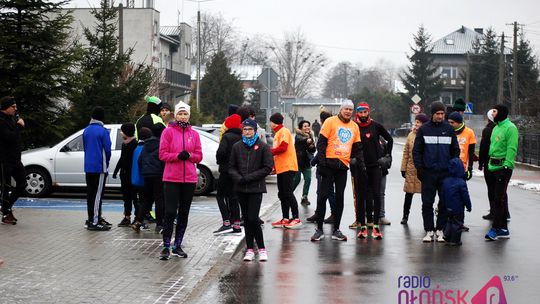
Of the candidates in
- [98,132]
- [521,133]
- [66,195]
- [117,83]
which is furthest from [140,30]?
[98,132]

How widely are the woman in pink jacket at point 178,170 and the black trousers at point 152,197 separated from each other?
1.42 m

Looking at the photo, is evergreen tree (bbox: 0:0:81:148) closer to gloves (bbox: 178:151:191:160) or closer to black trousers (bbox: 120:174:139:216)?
black trousers (bbox: 120:174:139:216)

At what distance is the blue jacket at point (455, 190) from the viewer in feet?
39.3

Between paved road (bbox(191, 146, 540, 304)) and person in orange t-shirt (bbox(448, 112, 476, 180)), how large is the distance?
113 cm

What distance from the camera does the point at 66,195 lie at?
64.6 feet

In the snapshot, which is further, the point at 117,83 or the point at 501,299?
the point at 117,83

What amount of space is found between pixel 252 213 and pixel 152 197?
9.18 feet

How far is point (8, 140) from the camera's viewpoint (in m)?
13.0

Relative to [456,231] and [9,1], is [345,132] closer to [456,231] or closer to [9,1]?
[456,231]

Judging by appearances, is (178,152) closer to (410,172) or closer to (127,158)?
(127,158)

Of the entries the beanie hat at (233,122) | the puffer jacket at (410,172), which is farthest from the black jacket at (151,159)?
the puffer jacket at (410,172)

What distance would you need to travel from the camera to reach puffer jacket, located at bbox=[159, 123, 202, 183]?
34.4ft

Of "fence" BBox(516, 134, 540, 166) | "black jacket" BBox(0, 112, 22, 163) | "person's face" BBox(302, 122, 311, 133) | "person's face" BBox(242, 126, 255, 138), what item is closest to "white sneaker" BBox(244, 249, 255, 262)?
"person's face" BBox(242, 126, 255, 138)

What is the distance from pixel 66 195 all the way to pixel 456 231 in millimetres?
10598
